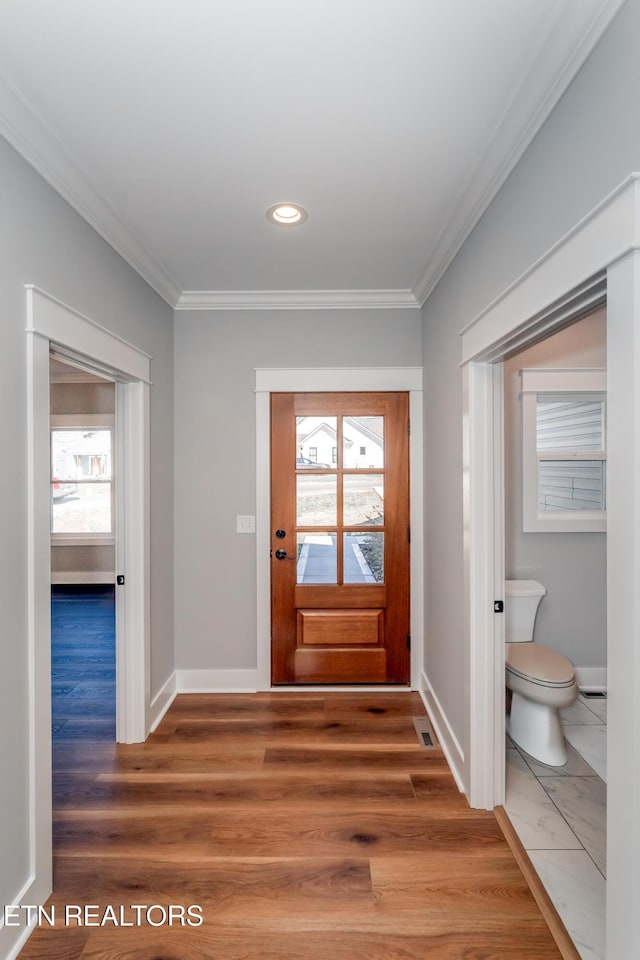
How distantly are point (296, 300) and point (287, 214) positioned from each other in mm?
963

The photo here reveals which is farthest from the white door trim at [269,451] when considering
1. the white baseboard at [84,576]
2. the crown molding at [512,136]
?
the white baseboard at [84,576]

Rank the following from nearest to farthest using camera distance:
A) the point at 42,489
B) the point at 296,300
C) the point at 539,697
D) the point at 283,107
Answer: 1. the point at 283,107
2. the point at 42,489
3. the point at 539,697
4. the point at 296,300

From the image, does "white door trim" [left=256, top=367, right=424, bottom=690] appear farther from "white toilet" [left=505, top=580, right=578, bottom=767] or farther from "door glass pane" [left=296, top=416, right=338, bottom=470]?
"white toilet" [left=505, top=580, right=578, bottom=767]

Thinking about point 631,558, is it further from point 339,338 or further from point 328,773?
point 339,338

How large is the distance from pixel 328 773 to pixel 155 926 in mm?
936

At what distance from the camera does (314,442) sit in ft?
10.4

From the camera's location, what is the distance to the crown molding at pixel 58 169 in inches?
56.2

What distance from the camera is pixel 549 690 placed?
236cm

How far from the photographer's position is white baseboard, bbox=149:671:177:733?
2746mm

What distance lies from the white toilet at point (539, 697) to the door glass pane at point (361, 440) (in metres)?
1.37

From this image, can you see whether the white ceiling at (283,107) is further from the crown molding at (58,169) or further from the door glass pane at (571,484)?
the door glass pane at (571,484)

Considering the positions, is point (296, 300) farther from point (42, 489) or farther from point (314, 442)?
point (42, 489)

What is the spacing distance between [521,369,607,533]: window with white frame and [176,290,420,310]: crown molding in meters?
0.96

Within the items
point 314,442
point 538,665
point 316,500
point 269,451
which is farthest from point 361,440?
point 538,665
